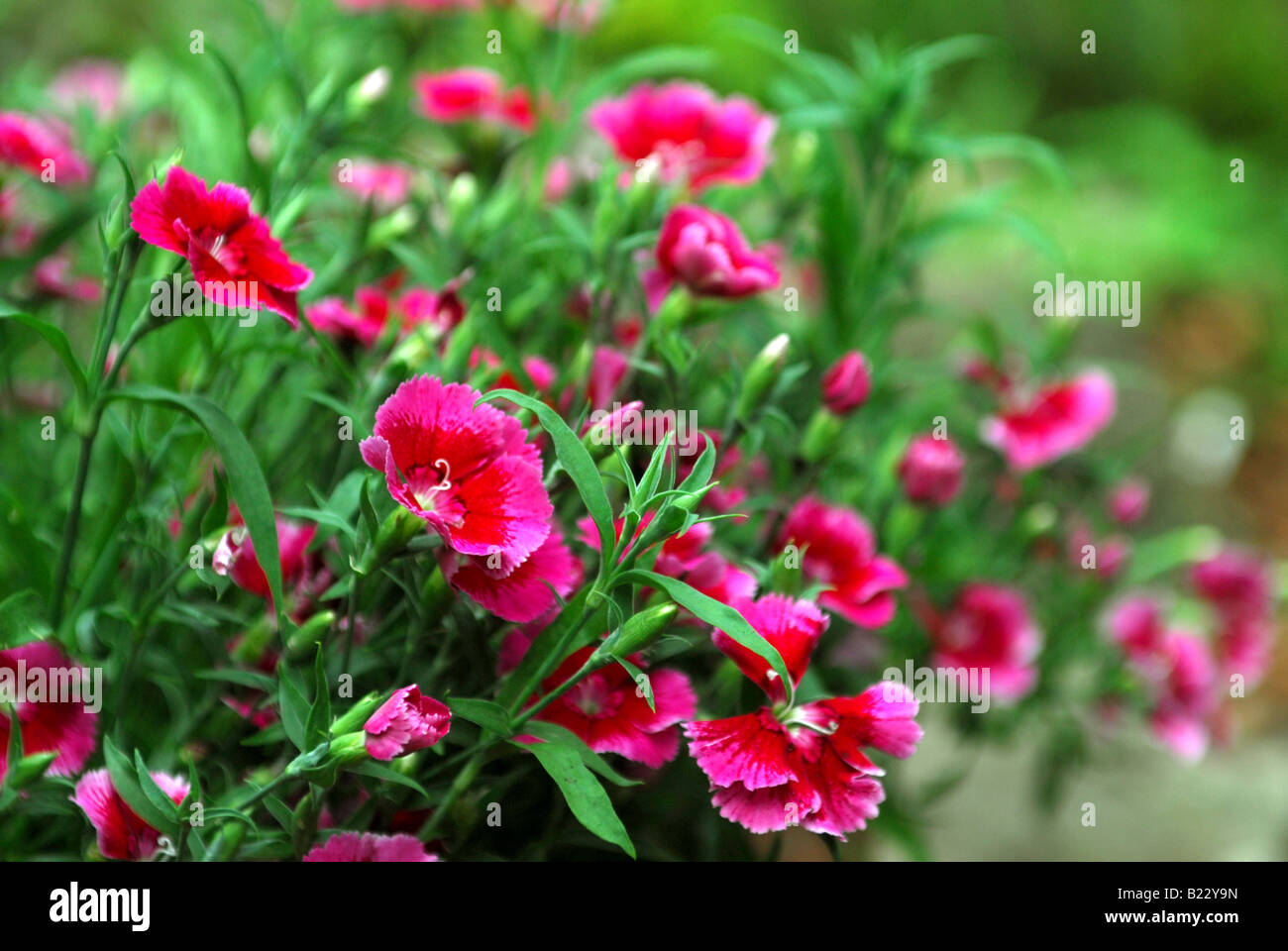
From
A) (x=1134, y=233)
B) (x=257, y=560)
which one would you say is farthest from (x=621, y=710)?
(x=1134, y=233)

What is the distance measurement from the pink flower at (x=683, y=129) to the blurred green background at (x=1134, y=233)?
3.9 inches

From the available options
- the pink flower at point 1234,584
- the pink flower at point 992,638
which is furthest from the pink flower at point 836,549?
the pink flower at point 1234,584

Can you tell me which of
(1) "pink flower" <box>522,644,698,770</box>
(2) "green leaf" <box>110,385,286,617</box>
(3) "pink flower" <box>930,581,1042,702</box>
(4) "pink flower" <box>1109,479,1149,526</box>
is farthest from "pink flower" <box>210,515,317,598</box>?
(4) "pink flower" <box>1109,479,1149,526</box>

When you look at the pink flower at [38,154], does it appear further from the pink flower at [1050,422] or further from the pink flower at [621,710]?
the pink flower at [1050,422]

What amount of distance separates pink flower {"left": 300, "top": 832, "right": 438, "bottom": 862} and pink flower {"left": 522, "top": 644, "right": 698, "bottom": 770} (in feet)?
0.30

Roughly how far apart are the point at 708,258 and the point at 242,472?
0.30m

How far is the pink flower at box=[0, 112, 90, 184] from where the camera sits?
2.64 ft

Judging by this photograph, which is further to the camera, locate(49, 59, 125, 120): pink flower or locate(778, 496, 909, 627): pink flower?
locate(49, 59, 125, 120): pink flower

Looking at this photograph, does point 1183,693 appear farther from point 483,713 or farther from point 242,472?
point 242,472

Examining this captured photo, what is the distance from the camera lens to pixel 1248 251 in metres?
2.88

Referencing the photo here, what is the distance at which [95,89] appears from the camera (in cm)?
118

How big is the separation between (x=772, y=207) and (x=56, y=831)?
706 millimetres

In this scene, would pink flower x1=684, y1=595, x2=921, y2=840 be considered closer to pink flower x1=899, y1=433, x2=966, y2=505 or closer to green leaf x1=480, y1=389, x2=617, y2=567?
green leaf x1=480, y1=389, x2=617, y2=567
